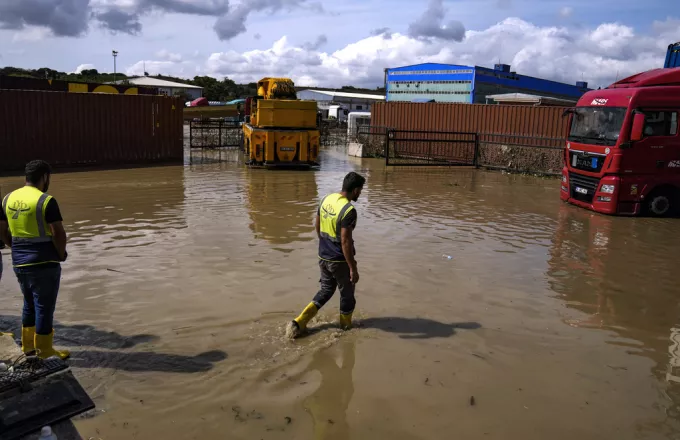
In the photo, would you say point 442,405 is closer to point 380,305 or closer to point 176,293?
point 380,305

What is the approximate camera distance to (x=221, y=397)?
4.23 m

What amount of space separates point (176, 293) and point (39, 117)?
14414 millimetres

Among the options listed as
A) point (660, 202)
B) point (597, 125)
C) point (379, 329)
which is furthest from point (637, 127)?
point (379, 329)

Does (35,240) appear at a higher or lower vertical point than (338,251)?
higher

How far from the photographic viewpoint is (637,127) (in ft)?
37.1

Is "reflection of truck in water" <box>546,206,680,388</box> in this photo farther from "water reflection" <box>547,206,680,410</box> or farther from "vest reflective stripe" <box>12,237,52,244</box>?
"vest reflective stripe" <box>12,237,52,244</box>

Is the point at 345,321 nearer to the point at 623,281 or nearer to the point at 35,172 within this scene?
the point at 35,172

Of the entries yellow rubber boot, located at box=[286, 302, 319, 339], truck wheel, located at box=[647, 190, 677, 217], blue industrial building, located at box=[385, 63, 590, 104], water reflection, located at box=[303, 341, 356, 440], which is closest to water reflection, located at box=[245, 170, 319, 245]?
yellow rubber boot, located at box=[286, 302, 319, 339]

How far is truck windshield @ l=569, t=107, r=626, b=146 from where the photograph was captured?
11.8 metres

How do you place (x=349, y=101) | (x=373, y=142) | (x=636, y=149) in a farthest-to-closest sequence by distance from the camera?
(x=349, y=101), (x=373, y=142), (x=636, y=149)

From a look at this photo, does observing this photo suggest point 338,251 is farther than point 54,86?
No

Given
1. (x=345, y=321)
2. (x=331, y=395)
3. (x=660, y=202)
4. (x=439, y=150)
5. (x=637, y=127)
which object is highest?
(x=637, y=127)

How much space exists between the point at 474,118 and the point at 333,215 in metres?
18.4

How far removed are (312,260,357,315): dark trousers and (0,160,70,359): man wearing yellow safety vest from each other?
237 cm
